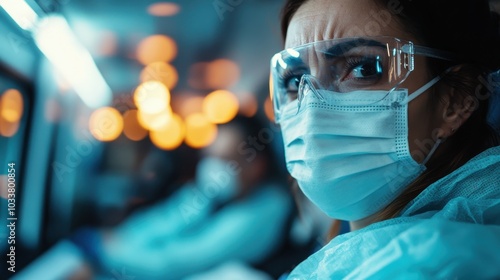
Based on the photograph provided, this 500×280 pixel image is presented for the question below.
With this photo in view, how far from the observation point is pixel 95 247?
2.52 meters

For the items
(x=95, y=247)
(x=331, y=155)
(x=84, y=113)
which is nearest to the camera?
(x=331, y=155)

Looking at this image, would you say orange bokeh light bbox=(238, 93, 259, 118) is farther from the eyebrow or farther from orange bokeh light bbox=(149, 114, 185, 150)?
the eyebrow

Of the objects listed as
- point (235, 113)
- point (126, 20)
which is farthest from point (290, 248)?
point (126, 20)

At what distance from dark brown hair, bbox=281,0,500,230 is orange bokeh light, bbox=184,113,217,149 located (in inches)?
69.2

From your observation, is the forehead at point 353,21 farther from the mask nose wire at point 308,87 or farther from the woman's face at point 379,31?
the mask nose wire at point 308,87

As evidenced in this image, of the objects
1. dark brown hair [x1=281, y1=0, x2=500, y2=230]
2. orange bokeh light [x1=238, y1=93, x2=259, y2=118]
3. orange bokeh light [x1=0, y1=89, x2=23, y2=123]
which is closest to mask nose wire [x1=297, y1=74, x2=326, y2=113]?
dark brown hair [x1=281, y1=0, x2=500, y2=230]

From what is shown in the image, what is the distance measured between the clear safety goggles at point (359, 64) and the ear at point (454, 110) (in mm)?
100

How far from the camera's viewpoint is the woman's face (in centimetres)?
113

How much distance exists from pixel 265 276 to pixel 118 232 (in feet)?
2.81

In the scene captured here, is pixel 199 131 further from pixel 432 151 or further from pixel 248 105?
pixel 432 151

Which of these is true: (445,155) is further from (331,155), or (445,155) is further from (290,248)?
(290,248)

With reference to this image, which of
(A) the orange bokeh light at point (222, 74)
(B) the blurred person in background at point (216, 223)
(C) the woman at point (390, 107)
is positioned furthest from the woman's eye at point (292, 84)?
(A) the orange bokeh light at point (222, 74)

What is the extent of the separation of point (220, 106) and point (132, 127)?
55 cm

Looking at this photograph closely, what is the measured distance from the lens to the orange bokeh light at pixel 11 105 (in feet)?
5.30
